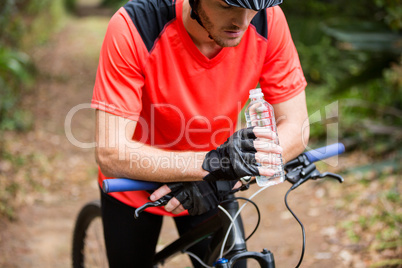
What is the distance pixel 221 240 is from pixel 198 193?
0.35 meters

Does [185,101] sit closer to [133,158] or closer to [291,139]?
[133,158]

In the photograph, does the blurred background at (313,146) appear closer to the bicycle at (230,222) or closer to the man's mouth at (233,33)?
the bicycle at (230,222)

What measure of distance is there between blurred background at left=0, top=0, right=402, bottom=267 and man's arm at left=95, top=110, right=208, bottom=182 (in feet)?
8.62

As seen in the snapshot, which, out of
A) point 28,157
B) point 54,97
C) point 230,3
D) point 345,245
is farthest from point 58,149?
point 230,3

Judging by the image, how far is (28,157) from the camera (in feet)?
20.9

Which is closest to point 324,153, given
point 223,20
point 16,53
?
point 223,20

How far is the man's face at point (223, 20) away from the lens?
1805 millimetres

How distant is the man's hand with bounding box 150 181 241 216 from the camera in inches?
71.5

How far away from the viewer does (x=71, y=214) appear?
528 centimetres

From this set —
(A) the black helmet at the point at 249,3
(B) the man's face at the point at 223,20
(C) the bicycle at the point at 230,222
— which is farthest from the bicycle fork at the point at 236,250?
(A) the black helmet at the point at 249,3

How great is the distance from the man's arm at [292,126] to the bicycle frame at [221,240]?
0.35m

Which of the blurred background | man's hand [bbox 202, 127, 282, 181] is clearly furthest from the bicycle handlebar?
the blurred background

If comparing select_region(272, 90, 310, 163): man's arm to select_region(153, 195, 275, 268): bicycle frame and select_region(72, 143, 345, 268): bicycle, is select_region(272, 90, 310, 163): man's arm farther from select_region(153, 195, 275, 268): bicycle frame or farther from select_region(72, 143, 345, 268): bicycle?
select_region(153, 195, 275, 268): bicycle frame

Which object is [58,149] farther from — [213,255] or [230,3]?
[230,3]
